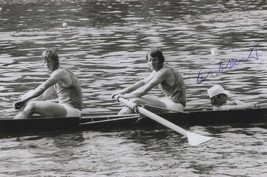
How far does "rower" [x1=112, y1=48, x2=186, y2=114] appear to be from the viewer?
58.0 feet

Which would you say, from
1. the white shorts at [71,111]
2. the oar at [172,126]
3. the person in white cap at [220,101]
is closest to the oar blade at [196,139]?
the oar at [172,126]

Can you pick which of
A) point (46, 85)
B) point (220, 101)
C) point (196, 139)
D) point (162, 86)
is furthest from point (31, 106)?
point (220, 101)

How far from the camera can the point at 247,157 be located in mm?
15133

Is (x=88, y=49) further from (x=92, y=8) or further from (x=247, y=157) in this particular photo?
(x=92, y=8)

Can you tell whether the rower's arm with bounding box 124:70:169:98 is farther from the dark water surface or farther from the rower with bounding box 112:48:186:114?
the dark water surface

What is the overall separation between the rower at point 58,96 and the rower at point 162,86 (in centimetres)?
123

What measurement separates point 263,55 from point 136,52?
6.35m

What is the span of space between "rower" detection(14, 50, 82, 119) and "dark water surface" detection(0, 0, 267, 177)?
604mm

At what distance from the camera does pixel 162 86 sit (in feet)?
59.9

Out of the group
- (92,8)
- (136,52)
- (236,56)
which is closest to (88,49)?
(136,52)
